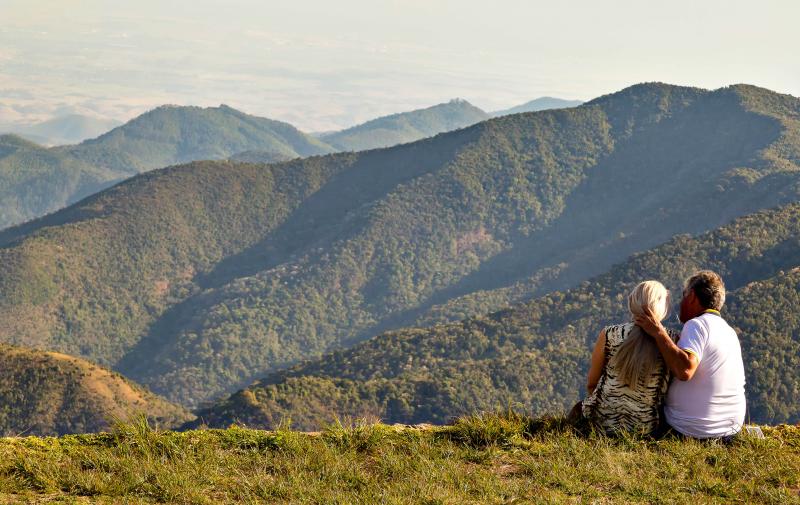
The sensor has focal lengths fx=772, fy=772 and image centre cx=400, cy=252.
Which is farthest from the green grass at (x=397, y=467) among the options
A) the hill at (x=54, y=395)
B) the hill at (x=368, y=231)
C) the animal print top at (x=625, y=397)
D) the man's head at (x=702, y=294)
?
the hill at (x=368, y=231)

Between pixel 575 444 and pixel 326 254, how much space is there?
148 meters

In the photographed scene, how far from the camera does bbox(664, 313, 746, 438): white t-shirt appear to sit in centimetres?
727

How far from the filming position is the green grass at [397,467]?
641cm

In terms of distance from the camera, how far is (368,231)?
6161 inches

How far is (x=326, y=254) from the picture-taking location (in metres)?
155

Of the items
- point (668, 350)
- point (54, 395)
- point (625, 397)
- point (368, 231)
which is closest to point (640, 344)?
point (668, 350)

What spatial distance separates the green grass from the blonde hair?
733 mm

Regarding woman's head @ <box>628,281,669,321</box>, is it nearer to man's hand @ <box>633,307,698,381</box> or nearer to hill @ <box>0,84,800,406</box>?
man's hand @ <box>633,307,698,381</box>

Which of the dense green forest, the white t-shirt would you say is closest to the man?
the white t-shirt

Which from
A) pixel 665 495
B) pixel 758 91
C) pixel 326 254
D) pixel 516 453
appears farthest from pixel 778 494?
pixel 758 91

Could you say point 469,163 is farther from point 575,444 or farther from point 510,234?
point 575,444

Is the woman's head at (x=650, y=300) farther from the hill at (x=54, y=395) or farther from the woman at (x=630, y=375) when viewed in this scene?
the hill at (x=54, y=395)

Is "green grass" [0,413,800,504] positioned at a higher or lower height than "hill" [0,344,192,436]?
higher

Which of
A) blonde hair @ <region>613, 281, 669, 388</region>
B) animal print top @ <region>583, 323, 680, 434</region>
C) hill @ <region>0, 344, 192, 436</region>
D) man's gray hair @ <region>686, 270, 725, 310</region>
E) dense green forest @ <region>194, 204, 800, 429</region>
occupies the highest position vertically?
man's gray hair @ <region>686, 270, 725, 310</region>
